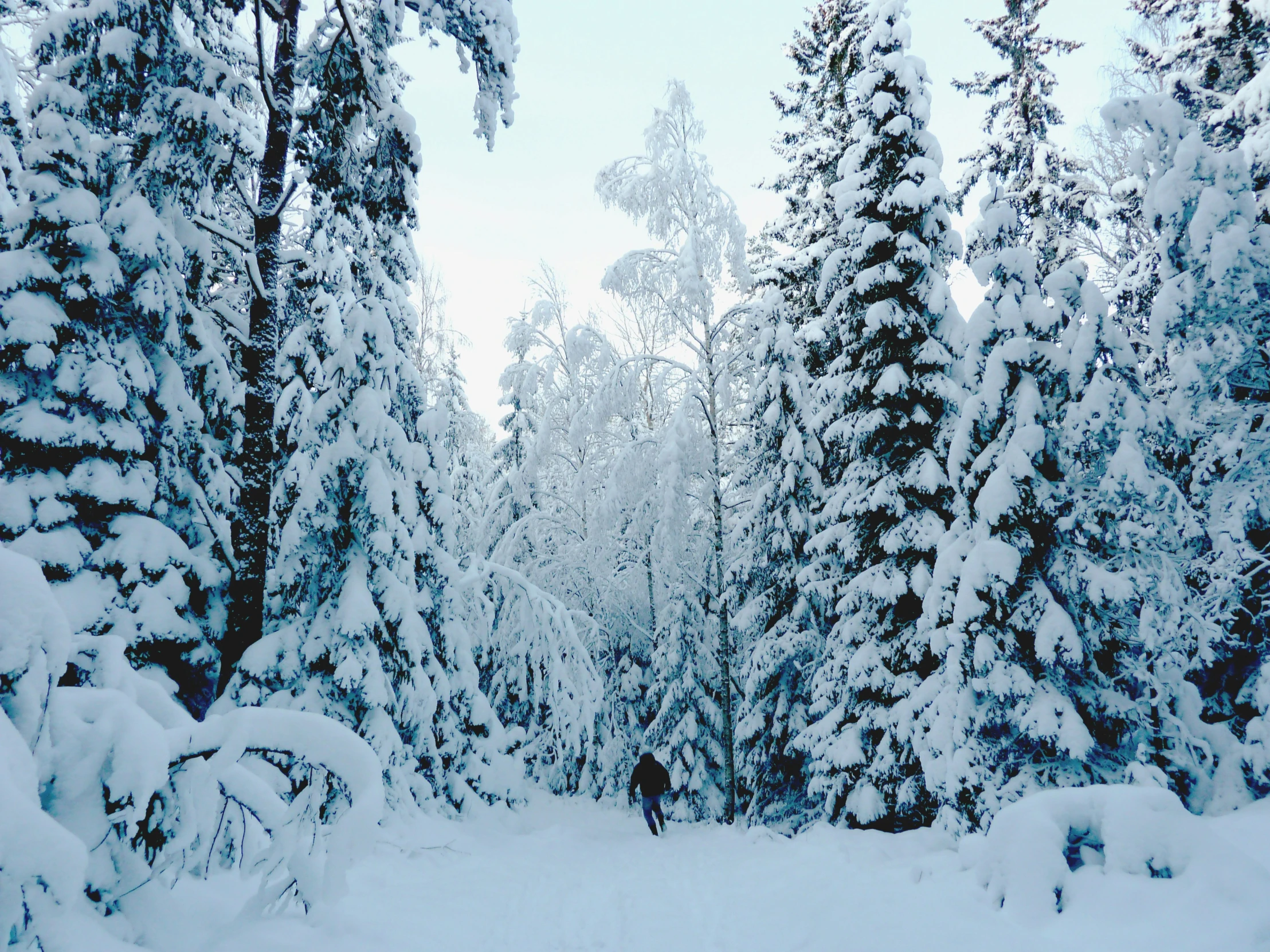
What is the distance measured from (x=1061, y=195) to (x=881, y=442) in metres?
9.35

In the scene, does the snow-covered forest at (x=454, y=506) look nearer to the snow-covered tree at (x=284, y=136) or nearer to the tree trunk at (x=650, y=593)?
the snow-covered tree at (x=284, y=136)

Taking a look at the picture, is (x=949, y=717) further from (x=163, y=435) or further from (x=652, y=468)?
(x=163, y=435)

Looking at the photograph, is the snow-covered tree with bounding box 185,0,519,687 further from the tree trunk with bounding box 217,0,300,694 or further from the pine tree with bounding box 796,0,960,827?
the pine tree with bounding box 796,0,960,827

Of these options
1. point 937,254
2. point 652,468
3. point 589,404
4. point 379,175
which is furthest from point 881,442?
point 379,175

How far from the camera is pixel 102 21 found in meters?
6.47

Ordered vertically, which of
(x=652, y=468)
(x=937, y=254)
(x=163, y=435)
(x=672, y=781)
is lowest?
(x=672, y=781)

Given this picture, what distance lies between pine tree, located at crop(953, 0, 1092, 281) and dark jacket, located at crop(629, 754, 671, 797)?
13.9 metres

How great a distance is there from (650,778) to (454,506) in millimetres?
6418

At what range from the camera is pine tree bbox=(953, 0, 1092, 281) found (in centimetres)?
1567

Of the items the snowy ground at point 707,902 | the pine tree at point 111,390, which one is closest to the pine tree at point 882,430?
the snowy ground at point 707,902

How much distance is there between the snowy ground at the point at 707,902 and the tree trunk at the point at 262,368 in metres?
3.15

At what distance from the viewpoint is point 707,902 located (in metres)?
7.20

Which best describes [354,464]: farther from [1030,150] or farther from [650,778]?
[1030,150]

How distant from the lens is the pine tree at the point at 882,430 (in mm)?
9883
